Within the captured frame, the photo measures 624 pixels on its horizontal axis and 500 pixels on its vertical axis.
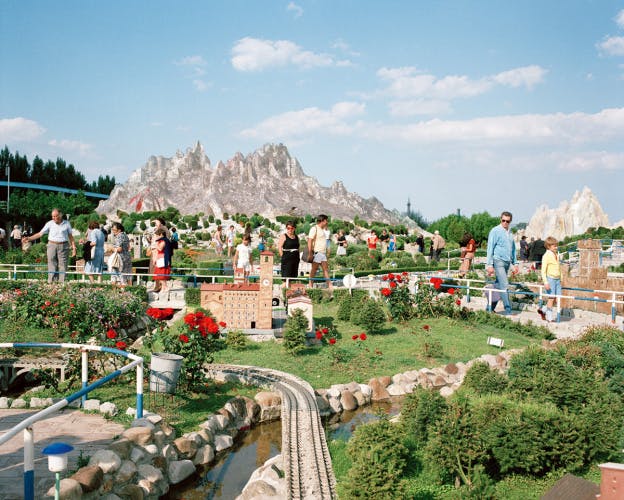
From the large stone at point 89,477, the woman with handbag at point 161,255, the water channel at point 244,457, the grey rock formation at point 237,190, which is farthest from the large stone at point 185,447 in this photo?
the grey rock formation at point 237,190

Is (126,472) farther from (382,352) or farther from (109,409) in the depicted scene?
(382,352)

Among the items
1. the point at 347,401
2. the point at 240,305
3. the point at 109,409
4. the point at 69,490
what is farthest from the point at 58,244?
the point at 69,490

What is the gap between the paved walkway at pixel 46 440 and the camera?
17.3 ft

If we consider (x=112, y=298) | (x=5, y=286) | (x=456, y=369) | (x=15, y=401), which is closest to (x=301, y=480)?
(x=15, y=401)

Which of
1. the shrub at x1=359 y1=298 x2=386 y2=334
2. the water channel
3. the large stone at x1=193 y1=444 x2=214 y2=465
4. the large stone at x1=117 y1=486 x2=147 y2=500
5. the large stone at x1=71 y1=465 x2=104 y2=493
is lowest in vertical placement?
the water channel

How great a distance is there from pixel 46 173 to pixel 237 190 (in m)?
28.9

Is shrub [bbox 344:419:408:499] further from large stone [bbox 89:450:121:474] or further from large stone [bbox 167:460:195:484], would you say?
large stone [bbox 89:450:121:474]

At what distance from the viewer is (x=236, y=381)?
9.79 metres

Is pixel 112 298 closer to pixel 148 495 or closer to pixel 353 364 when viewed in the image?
pixel 353 364

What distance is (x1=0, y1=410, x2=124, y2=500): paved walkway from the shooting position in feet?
17.3

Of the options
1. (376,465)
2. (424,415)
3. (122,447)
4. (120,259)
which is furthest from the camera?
(120,259)

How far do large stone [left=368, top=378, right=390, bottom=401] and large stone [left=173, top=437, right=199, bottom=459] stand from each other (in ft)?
11.9

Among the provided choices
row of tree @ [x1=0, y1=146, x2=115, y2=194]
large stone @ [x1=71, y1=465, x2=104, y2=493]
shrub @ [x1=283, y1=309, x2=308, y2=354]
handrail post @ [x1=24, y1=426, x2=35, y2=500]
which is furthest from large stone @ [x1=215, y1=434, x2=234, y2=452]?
row of tree @ [x1=0, y1=146, x2=115, y2=194]

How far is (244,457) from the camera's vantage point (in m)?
7.87
